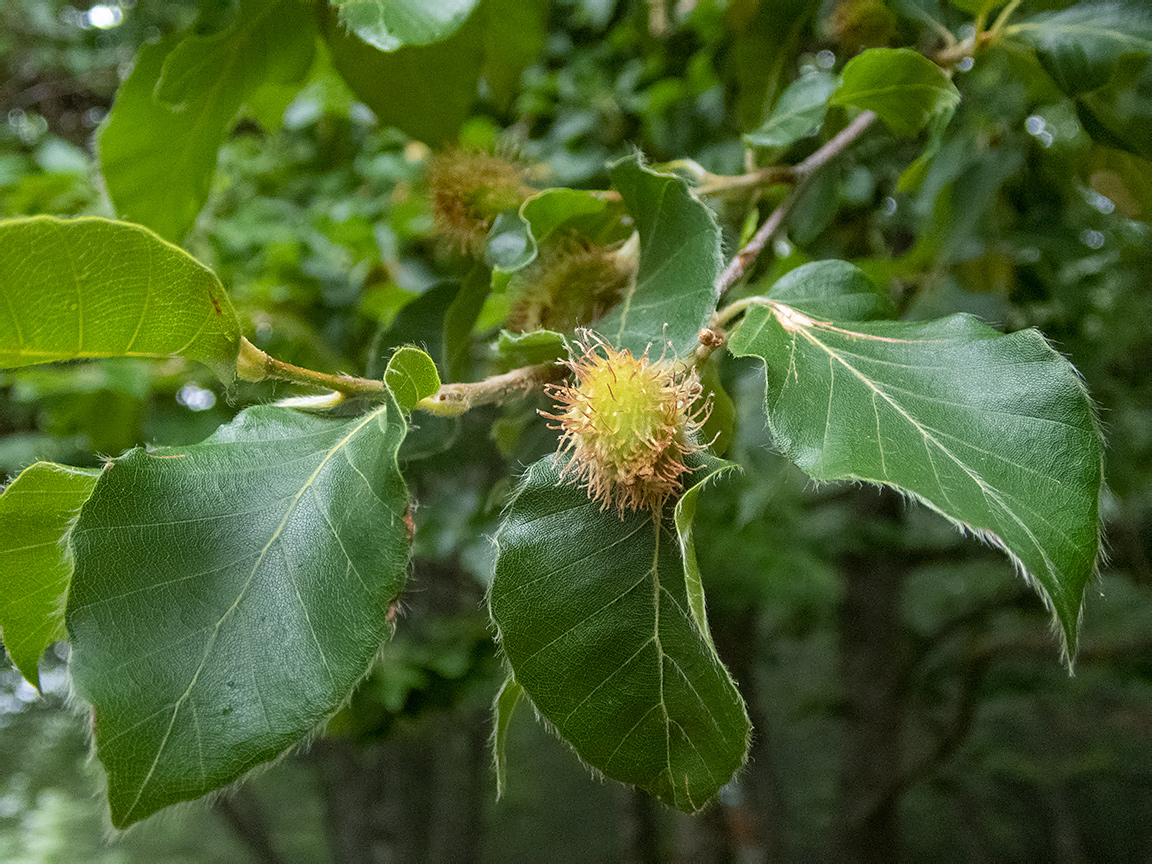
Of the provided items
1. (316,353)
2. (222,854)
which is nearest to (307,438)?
(316,353)

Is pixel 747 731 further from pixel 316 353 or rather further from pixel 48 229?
pixel 316 353

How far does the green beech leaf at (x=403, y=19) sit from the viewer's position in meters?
0.43

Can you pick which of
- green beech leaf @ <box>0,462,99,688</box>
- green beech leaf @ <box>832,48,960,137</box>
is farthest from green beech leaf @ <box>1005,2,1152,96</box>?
green beech leaf @ <box>0,462,99,688</box>

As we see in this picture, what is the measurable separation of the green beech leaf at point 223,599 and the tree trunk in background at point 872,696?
108 inches

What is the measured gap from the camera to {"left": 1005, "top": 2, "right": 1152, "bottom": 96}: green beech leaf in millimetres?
580

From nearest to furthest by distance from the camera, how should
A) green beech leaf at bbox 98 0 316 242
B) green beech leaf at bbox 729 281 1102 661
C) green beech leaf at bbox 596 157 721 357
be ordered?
green beech leaf at bbox 729 281 1102 661, green beech leaf at bbox 596 157 721 357, green beech leaf at bbox 98 0 316 242

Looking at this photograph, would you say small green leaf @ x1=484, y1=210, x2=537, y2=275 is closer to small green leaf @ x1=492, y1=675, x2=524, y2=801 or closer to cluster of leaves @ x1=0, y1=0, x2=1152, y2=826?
cluster of leaves @ x1=0, y1=0, x2=1152, y2=826

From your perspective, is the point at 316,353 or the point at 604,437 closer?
the point at 604,437

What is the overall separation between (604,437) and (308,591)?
0.15m

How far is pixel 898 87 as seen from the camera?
0.54m

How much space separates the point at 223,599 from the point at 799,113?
0.50 meters

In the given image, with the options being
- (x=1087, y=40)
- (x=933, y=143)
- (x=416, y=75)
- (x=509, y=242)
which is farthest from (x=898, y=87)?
(x=416, y=75)

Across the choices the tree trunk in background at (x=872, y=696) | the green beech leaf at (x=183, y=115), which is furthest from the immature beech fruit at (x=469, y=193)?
the tree trunk in background at (x=872, y=696)

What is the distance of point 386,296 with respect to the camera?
1.06 meters
